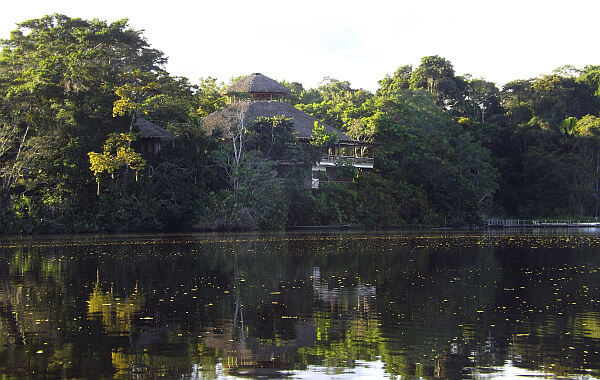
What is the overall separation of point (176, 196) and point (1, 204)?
1060 centimetres

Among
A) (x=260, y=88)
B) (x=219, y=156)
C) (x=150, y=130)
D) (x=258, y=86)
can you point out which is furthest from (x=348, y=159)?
(x=150, y=130)

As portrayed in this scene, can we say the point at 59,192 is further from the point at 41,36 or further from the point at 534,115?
the point at 534,115

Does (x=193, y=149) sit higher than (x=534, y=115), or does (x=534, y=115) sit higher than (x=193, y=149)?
(x=534, y=115)

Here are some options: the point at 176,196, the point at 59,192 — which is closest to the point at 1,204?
the point at 59,192

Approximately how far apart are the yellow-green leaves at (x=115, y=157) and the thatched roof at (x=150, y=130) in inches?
165

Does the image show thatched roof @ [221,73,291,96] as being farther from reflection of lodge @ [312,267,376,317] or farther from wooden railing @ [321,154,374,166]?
reflection of lodge @ [312,267,376,317]

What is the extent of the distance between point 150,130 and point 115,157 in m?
6.43

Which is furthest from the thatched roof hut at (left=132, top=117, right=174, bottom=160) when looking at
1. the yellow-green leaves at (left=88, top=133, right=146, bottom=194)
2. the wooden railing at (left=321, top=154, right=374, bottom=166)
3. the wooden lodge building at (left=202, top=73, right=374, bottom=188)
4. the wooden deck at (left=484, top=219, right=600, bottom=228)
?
the wooden deck at (left=484, top=219, right=600, bottom=228)

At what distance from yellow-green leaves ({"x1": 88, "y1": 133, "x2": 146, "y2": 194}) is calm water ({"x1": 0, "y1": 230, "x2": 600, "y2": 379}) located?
1882 centimetres

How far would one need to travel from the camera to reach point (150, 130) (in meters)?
48.7

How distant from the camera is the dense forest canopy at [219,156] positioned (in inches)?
1688

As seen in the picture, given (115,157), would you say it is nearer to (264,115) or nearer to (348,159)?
(264,115)

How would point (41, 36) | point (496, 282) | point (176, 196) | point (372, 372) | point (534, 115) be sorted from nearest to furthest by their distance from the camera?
point (372, 372)
point (496, 282)
point (176, 196)
point (41, 36)
point (534, 115)

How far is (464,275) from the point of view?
62.4 feet
